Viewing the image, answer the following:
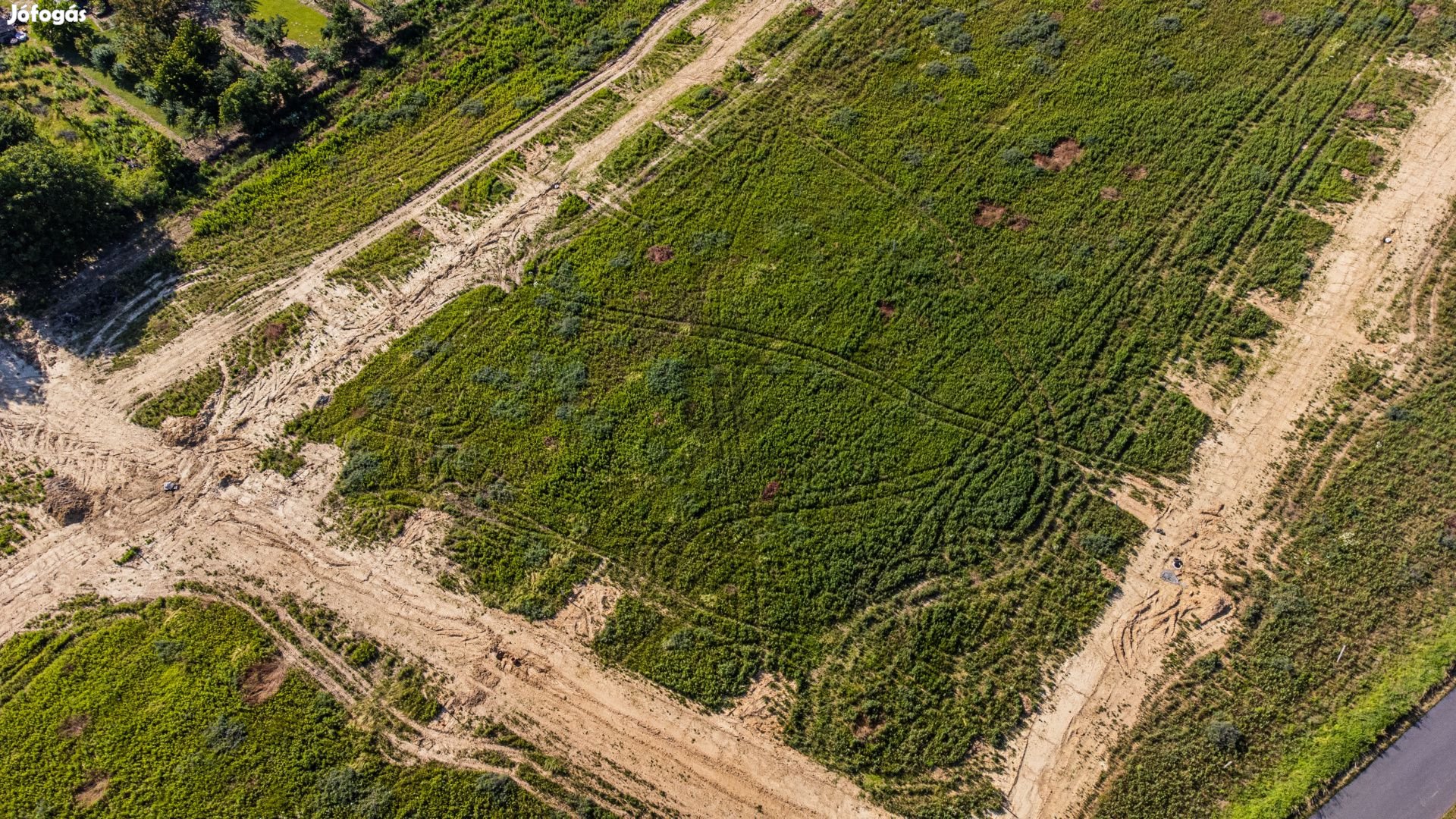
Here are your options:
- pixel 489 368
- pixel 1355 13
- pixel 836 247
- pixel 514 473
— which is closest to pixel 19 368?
pixel 489 368

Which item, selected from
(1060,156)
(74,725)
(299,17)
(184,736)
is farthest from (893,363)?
(299,17)

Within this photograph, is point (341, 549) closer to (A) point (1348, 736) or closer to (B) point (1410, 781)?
(A) point (1348, 736)

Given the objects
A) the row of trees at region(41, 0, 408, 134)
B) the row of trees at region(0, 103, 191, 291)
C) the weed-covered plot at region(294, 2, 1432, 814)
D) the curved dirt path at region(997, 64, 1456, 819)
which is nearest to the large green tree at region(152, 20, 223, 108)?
the row of trees at region(41, 0, 408, 134)

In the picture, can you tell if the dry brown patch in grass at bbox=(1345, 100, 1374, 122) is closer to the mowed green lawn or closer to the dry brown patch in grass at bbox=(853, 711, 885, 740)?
the dry brown patch in grass at bbox=(853, 711, 885, 740)

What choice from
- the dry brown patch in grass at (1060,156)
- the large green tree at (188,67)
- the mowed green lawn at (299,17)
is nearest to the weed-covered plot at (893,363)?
the dry brown patch in grass at (1060,156)

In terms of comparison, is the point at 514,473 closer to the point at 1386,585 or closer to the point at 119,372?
the point at 119,372

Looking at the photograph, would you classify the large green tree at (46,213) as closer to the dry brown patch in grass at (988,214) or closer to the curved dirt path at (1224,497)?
the dry brown patch in grass at (988,214)
